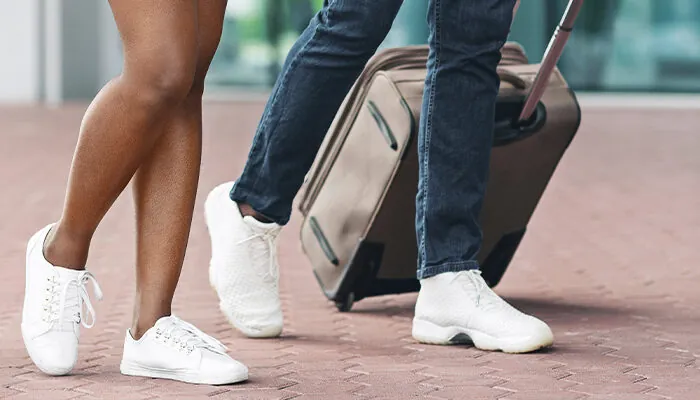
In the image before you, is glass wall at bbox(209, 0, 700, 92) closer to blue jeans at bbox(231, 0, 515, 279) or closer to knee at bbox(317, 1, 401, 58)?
blue jeans at bbox(231, 0, 515, 279)

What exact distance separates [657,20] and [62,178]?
12.7 meters

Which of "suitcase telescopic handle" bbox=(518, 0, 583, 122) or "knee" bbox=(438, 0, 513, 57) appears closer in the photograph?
"knee" bbox=(438, 0, 513, 57)

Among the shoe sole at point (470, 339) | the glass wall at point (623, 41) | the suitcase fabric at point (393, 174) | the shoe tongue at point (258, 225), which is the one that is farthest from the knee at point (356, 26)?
the glass wall at point (623, 41)

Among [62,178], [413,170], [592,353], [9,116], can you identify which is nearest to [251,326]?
[413,170]

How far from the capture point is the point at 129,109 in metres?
2.32

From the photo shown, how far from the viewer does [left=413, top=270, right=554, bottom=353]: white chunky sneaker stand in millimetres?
2803

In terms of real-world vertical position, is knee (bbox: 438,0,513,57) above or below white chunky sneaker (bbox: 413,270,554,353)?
above

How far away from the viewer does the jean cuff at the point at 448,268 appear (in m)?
2.93

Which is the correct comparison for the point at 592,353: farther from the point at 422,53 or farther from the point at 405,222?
the point at 422,53

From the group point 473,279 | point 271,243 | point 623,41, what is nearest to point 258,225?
point 271,243

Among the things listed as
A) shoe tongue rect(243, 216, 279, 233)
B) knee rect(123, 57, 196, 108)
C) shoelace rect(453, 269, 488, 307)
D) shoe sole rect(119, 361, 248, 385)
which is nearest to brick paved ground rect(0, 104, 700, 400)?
shoe sole rect(119, 361, 248, 385)

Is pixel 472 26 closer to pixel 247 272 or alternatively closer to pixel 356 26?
pixel 356 26

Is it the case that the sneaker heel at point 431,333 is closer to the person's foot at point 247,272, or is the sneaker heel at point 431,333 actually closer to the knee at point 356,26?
the person's foot at point 247,272

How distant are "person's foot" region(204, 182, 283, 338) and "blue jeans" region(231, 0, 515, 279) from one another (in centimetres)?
5
